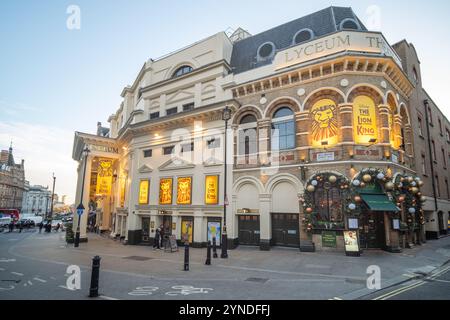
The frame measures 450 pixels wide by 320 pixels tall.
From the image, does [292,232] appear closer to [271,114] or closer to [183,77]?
[271,114]

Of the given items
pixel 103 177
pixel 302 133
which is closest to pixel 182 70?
pixel 302 133

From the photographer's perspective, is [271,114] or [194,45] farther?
[194,45]

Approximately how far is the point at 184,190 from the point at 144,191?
460 cm

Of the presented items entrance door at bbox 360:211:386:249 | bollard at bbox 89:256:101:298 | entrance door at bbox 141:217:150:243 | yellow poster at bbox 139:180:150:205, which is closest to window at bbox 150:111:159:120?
yellow poster at bbox 139:180:150:205

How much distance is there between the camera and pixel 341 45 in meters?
16.0

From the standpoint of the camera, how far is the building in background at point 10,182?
9031cm

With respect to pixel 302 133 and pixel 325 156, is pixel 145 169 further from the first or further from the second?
pixel 325 156

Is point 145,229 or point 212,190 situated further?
point 145,229

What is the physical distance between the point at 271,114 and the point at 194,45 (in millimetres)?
10323

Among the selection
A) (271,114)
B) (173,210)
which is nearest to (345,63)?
(271,114)

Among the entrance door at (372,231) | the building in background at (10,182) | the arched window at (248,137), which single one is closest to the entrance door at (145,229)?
the arched window at (248,137)

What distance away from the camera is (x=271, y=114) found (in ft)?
60.4

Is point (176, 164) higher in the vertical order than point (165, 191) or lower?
higher

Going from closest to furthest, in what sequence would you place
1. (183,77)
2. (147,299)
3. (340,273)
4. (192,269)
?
(147,299), (340,273), (192,269), (183,77)
